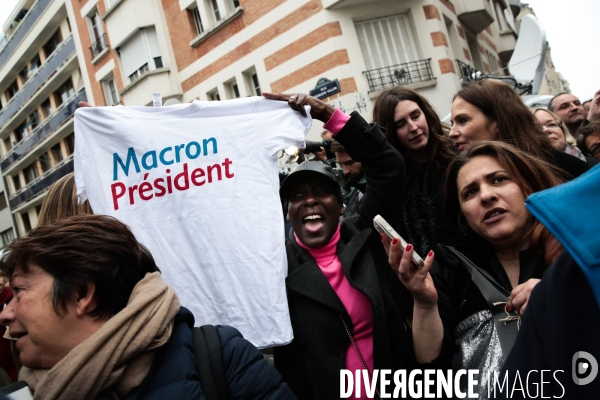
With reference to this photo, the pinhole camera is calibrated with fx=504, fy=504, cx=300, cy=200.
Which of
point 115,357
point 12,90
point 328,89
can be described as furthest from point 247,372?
point 12,90

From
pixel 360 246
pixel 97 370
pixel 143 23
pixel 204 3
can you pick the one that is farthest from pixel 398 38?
pixel 97 370

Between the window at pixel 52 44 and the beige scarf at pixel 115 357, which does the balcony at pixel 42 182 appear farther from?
the beige scarf at pixel 115 357

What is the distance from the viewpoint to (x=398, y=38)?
1271 centimetres

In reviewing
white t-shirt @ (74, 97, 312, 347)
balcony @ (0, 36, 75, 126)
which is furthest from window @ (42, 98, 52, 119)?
white t-shirt @ (74, 97, 312, 347)

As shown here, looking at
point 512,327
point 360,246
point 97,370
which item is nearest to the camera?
point 97,370

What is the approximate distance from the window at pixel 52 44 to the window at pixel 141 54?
29.6ft

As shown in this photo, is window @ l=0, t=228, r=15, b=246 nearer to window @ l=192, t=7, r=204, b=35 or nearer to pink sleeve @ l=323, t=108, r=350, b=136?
window @ l=192, t=7, r=204, b=35

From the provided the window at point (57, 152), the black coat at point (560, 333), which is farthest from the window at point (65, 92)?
the black coat at point (560, 333)

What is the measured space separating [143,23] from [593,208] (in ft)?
55.6

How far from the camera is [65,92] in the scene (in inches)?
939

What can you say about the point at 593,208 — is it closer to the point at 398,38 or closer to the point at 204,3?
the point at 398,38

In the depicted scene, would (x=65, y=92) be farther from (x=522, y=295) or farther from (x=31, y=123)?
(x=522, y=295)

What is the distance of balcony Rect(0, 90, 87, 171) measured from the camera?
2251 centimetres

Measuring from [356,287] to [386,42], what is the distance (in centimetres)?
1142
